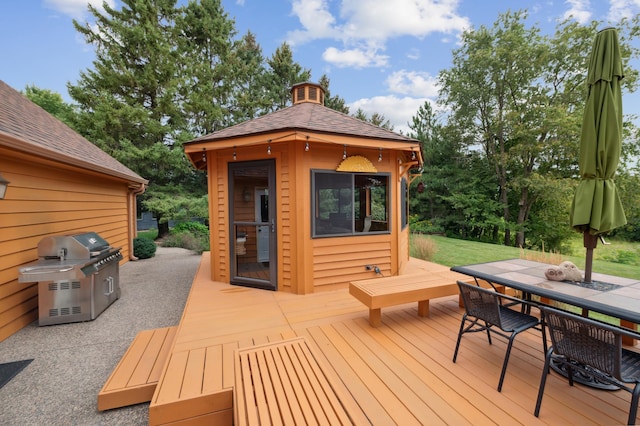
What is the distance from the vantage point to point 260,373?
1823 mm

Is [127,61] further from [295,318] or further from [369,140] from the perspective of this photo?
[295,318]

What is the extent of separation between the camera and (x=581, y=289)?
2.22 metres

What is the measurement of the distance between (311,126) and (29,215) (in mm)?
4349

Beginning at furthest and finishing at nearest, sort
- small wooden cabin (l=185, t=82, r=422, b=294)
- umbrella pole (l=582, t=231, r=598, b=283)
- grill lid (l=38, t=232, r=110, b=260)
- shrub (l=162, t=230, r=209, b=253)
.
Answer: shrub (l=162, t=230, r=209, b=253), small wooden cabin (l=185, t=82, r=422, b=294), grill lid (l=38, t=232, r=110, b=260), umbrella pole (l=582, t=231, r=598, b=283)

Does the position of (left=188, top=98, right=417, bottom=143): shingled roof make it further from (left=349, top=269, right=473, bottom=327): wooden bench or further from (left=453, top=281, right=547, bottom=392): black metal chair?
(left=453, top=281, right=547, bottom=392): black metal chair

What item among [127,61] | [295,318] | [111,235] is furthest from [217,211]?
[127,61]

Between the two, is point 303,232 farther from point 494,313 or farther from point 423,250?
point 423,250

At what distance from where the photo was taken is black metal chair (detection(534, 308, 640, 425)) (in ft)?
4.71

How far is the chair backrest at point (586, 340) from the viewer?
1.46m

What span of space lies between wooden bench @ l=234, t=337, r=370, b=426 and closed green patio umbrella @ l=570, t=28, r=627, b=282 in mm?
2436

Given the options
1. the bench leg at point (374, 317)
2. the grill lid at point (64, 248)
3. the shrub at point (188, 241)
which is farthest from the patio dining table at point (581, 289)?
the shrub at point (188, 241)

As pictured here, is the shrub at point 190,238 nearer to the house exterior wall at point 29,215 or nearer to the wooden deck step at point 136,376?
the house exterior wall at point 29,215

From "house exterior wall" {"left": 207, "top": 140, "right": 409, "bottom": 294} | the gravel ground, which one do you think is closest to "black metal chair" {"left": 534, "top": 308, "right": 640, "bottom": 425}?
"house exterior wall" {"left": 207, "top": 140, "right": 409, "bottom": 294}

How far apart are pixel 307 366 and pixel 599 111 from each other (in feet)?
9.94
